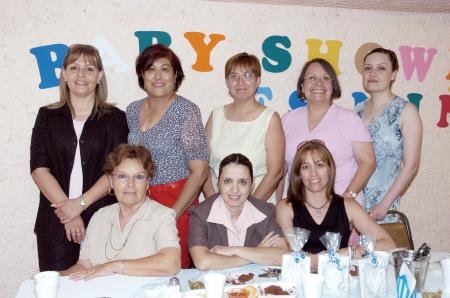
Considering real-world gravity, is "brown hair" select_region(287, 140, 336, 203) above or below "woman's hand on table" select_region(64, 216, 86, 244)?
above

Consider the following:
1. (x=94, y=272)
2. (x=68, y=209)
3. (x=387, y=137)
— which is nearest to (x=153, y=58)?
(x=68, y=209)

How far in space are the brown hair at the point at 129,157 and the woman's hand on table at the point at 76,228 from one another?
0.49 metres

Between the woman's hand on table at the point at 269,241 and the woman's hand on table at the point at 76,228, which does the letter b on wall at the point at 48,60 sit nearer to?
the woman's hand on table at the point at 76,228

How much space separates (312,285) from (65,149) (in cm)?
168

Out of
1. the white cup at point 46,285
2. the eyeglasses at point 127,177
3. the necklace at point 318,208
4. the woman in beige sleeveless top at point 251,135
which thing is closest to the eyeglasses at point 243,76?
the woman in beige sleeveless top at point 251,135

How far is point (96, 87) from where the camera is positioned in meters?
3.06

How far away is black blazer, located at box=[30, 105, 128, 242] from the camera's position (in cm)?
292

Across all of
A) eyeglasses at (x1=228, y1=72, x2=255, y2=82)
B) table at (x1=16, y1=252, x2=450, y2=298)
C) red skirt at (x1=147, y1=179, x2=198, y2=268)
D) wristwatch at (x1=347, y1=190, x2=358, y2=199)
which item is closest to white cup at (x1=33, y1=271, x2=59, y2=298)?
table at (x1=16, y1=252, x2=450, y2=298)

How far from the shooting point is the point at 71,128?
2.93 meters

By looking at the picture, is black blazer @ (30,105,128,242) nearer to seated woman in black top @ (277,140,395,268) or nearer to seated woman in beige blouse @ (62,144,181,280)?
seated woman in beige blouse @ (62,144,181,280)

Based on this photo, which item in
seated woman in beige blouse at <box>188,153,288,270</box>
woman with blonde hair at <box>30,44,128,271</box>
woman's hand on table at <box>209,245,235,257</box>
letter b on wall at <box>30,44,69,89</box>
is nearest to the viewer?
woman's hand on table at <box>209,245,235,257</box>

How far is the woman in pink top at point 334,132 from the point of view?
3.19m

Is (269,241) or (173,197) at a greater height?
(173,197)

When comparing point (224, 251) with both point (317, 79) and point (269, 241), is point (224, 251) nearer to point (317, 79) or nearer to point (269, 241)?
point (269, 241)
